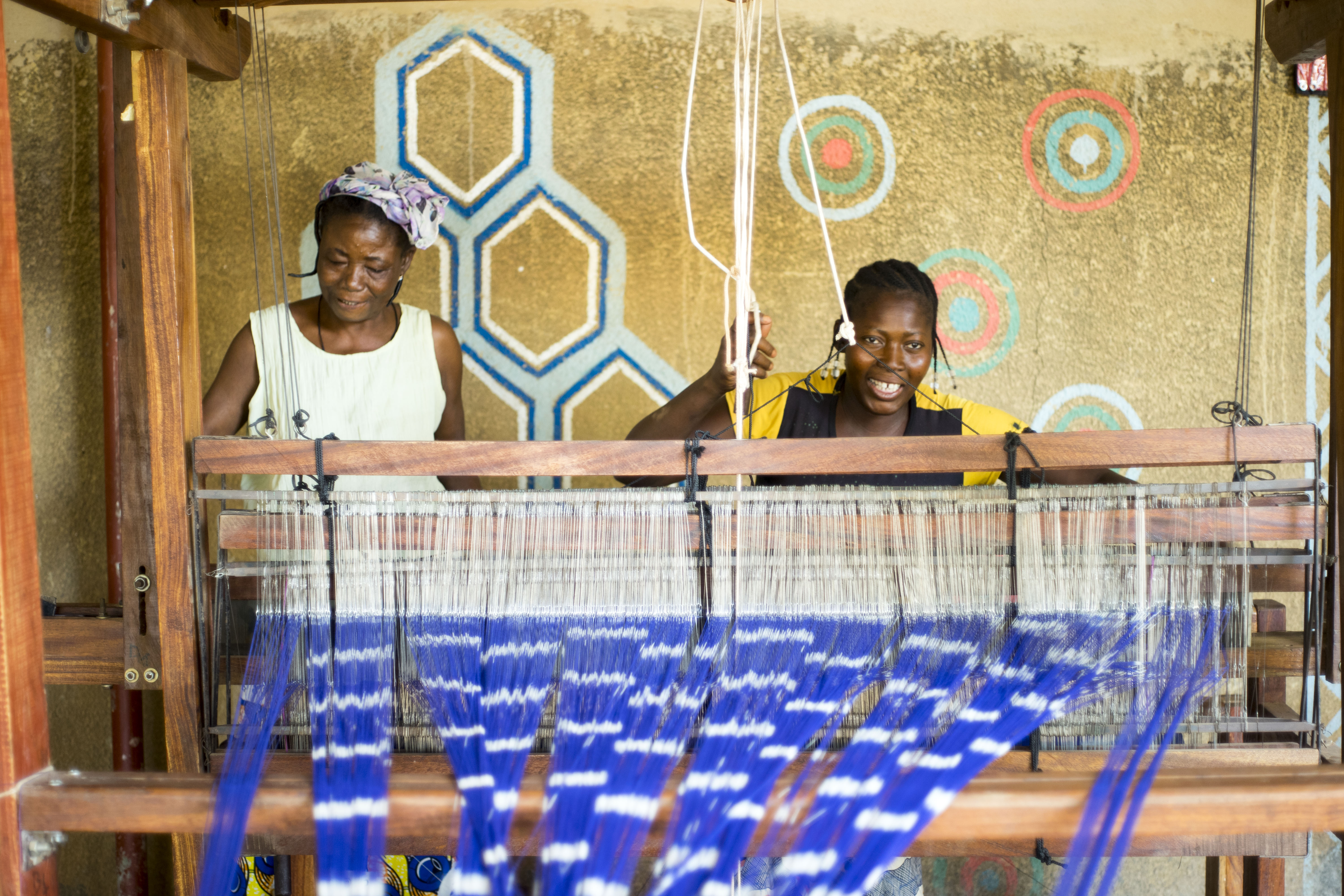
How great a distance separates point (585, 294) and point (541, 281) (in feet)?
0.42

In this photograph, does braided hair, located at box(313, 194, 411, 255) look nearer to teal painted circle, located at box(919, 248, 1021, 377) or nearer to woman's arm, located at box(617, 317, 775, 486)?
woman's arm, located at box(617, 317, 775, 486)

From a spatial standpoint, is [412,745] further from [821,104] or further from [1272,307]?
[1272,307]

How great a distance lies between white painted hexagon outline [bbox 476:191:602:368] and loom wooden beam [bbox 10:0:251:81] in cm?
106

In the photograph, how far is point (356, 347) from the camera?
236 cm

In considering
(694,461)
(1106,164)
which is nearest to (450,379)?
(694,461)

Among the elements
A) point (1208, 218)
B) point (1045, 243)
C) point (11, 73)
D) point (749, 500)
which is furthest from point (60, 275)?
point (1208, 218)

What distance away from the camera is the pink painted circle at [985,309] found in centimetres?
288

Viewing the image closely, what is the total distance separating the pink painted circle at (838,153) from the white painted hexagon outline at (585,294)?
2.23 ft

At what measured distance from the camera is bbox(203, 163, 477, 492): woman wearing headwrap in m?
2.20

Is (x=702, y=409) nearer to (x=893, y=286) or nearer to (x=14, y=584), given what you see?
(x=893, y=286)

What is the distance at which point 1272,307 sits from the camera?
9.39 ft

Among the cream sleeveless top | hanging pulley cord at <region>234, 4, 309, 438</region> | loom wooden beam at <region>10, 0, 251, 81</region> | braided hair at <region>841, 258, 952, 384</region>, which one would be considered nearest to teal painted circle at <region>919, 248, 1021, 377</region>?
braided hair at <region>841, 258, 952, 384</region>

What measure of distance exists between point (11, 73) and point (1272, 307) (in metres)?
3.60

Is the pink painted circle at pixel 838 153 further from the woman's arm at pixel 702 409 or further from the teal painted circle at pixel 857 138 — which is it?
the woman's arm at pixel 702 409
